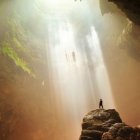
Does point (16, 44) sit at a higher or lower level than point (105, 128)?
higher

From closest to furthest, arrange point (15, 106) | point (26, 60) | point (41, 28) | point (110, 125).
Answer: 1. point (110, 125)
2. point (15, 106)
3. point (26, 60)
4. point (41, 28)

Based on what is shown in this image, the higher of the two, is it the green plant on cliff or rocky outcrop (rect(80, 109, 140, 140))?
the green plant on cliff

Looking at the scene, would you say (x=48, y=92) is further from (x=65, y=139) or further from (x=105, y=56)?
(x=105, y=56)

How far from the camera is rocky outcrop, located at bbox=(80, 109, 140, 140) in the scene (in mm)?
10750

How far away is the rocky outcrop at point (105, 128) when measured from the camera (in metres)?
10.8

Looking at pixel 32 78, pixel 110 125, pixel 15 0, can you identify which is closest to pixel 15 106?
pixel 32 78

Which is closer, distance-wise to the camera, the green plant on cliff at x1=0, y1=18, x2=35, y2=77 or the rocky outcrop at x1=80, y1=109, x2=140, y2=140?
the rocky outcrop at x1=80, y1=109, x2=140, y2=140

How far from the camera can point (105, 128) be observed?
11742mm

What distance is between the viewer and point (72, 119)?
4234 centimetres

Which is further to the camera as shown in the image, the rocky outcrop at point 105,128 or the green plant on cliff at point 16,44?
the green plant on cliff at point 16,44

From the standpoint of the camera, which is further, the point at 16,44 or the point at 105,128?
the point at 16,44

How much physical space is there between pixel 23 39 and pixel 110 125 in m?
24.9

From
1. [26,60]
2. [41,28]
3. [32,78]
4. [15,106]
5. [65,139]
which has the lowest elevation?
[65,139]

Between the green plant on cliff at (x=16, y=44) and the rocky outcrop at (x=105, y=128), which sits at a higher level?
the green plant on cliff at (x=16, y=44)
